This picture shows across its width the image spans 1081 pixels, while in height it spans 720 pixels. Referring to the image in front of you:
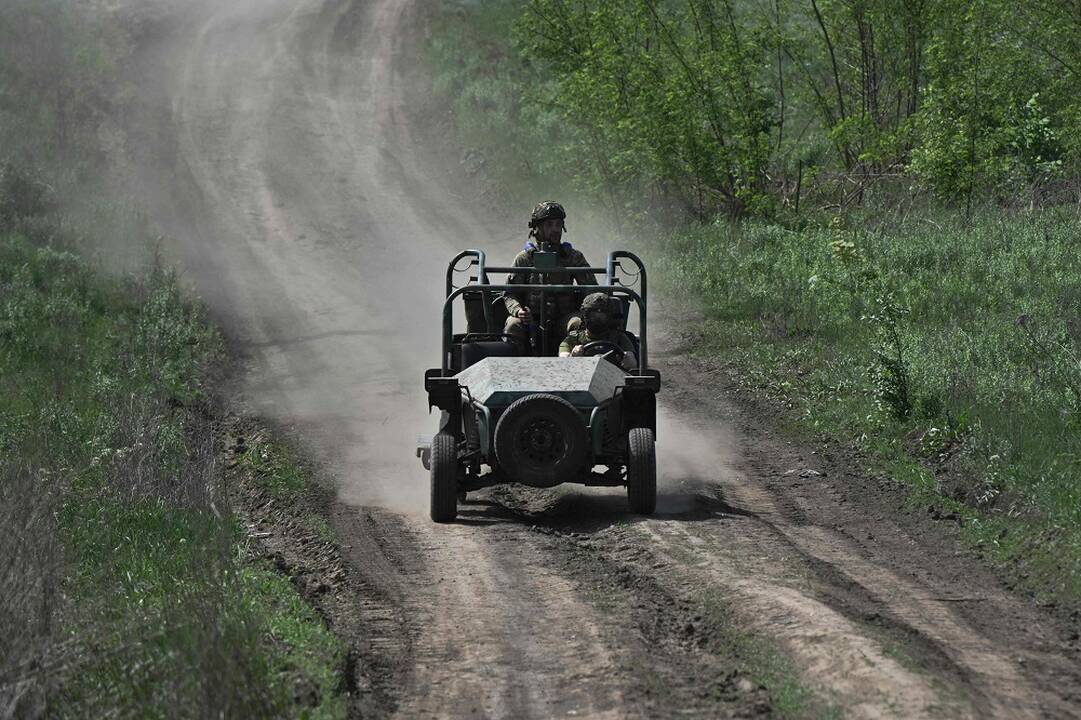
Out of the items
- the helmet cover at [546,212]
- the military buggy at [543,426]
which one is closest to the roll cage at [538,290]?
the military buggy at [543,426]

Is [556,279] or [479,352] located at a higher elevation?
[556,279]

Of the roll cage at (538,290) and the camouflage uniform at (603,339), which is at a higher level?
the roll cage at (538,290)

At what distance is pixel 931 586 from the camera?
783 cm

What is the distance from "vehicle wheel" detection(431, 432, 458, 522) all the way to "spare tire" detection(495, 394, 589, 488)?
487 millimetres

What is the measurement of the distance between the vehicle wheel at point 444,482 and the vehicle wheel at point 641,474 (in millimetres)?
1276

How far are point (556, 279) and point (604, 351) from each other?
1778 mm

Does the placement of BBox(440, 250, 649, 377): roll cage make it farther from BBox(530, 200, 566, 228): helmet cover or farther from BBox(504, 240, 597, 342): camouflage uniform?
BBox(530, 200, 566, 228): helmet cover

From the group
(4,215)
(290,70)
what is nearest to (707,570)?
(4,215)

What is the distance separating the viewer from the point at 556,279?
1248 centimetres

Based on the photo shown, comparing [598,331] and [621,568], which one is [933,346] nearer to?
[598,331]

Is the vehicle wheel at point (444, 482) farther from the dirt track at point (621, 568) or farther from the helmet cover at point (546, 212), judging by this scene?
the helmet cover at point (546, 212)

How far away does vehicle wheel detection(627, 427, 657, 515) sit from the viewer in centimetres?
964

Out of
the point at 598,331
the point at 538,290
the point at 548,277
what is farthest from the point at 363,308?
the point at 598,331

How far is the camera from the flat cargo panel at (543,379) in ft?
31.7
